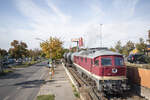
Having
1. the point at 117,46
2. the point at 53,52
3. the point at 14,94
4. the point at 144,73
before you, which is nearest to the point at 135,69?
the point at 144,73

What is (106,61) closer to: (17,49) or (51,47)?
(51,47)

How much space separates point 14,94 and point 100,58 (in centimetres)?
847

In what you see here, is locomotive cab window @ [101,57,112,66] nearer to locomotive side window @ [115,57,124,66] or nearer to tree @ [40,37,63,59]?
locomotive side window @ [115,57,124,66]

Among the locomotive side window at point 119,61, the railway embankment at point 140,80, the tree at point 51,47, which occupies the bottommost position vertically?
the railway embankment at point 140,80

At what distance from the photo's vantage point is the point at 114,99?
384 inches

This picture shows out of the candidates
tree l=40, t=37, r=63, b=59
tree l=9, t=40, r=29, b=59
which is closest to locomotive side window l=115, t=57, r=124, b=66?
tree l=40, t=37, r=63, b=59

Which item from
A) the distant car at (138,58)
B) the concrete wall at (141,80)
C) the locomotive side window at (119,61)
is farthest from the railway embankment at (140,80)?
the distant car at (138,58)

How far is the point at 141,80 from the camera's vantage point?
10.8m

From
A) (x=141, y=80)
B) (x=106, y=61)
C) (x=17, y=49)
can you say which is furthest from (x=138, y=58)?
(x=17, y=49)

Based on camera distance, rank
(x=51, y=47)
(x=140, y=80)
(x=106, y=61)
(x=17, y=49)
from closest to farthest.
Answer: (x=106, y=61)
(x=140, y=80)
(x=51, y=47)
(x=17, y=49)

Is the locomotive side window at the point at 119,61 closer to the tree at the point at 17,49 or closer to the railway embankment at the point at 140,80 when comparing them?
the railway embankment at the point at 140,80

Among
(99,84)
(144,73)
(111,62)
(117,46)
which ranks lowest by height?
(99,84)

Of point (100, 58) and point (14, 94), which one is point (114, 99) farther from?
point (14, 94)

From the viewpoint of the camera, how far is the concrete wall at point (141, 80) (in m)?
9.95
